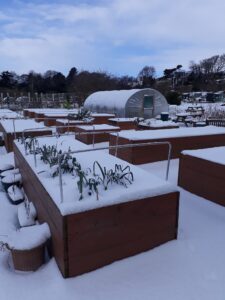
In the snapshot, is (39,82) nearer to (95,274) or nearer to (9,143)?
(9,143)

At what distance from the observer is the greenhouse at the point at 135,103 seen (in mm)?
14656

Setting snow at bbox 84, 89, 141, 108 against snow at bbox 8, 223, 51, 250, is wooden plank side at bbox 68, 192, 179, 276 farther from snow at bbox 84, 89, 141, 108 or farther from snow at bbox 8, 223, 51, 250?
snow at bbox 84, 89, 141, 108

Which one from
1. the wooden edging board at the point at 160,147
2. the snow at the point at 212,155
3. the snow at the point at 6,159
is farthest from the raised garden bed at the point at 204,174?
the snow at the point at 6,159

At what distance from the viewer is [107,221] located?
2.33 metres

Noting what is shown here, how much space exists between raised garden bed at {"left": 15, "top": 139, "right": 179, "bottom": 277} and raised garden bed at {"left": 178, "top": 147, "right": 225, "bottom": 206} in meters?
1.02

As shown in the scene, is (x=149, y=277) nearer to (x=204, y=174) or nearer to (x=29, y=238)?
(x=29, y=238)

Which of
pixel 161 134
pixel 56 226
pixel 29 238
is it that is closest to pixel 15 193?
pixel 29 238

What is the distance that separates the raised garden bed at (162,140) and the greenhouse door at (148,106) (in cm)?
875

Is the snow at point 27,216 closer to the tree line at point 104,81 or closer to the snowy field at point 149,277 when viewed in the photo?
the snowy field at point 149,277

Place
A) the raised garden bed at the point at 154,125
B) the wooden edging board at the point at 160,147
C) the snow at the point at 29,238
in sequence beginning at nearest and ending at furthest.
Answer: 1. the snow at the point at 29,238
2. the wooden edging board at the point at 160,147
3. the raised garden bed at the point at 154,125

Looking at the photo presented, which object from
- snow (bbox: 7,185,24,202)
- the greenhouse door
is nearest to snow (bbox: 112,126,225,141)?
snow (bbox: 7,185,24,202)

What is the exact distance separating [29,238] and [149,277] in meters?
1.10

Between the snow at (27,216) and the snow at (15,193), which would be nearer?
the snow at (27,216)

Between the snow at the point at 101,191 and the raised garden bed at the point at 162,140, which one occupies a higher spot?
the snow at the point at 101,191
